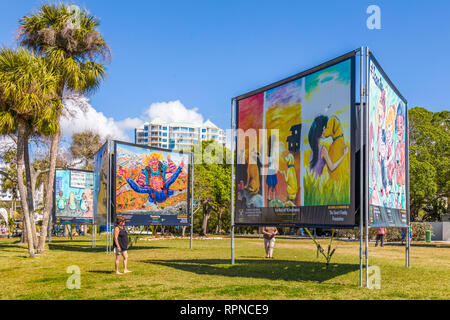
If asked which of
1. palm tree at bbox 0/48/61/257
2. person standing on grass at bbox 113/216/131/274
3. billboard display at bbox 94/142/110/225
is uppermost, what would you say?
palm tree at bbox 0/48/61/257

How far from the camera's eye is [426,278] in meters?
13.0

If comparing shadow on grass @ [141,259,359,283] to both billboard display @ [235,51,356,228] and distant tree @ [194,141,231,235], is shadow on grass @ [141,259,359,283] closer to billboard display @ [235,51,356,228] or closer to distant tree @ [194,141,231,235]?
billboard display @ [235,51,356,228]

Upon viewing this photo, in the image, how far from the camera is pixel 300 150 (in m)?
14.3

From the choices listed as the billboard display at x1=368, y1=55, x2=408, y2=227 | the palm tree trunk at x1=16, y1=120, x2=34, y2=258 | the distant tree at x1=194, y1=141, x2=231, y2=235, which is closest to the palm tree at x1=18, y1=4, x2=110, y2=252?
the palm tree trunk at x1=16, y1=120, x2=34, y2=258

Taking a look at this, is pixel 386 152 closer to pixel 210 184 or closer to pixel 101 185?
pixel 101 185

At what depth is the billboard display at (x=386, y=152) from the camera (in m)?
12.7

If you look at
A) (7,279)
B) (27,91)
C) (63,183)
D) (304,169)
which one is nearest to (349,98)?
(304,169)

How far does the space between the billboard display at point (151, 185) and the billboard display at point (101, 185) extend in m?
0.82

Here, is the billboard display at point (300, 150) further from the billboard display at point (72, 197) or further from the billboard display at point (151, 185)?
the billboard display at point (72, 197)

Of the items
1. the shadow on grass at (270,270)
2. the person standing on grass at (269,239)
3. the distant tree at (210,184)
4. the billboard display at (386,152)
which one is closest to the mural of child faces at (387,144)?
the billboard display at (386,152)

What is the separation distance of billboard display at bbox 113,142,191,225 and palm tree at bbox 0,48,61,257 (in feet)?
14.2

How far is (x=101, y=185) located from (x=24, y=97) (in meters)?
7.74

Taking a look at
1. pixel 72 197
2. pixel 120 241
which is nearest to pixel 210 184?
pixel 72 197

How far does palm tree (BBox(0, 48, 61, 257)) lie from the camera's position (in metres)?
19.5
